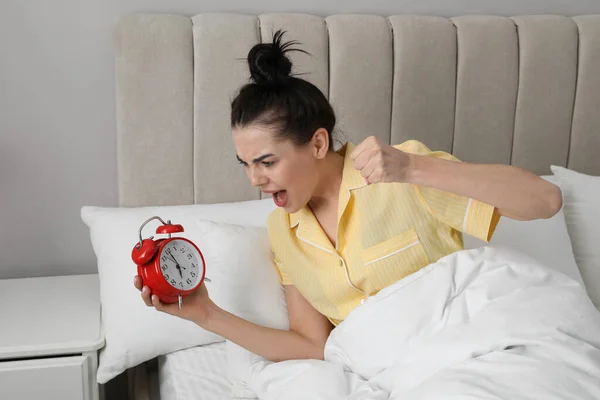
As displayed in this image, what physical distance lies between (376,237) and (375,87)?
67 cm

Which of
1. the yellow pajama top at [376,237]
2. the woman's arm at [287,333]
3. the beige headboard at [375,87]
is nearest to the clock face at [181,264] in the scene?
the woman's arm at [287,333]

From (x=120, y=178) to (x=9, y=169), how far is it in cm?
33

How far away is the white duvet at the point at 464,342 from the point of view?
129cm

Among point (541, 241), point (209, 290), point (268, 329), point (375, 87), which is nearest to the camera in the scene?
point (268, 329)

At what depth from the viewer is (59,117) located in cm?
212

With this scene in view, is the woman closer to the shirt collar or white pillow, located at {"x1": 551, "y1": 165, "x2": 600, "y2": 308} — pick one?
the shirt collar

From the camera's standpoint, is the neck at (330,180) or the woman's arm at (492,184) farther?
the neck at (330,180)

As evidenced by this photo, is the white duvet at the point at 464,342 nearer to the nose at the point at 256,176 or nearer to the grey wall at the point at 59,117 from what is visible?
the nose at the point at 256,176

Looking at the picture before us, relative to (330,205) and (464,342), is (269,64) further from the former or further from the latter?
(464,342)

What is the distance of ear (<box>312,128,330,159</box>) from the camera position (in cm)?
160

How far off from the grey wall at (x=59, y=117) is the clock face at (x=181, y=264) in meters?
0.72

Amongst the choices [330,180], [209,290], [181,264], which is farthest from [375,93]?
[181,264]

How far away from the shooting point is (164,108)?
6.70ft

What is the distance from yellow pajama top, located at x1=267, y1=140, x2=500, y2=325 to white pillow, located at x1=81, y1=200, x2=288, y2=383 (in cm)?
17
